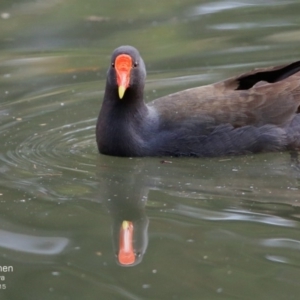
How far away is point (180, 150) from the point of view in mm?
7133

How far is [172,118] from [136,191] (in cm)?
96

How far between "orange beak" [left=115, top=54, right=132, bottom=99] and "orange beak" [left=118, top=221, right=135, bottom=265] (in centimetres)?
150

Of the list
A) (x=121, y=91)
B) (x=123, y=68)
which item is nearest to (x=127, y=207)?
(x=121, y=91)

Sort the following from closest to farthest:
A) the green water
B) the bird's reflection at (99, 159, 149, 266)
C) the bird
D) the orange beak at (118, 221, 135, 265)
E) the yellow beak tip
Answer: the green water, the orange beak at (118, 221, 135, 265), the bird's reflection at (99, 159, 149, 266), the yellow beak tip, the bird

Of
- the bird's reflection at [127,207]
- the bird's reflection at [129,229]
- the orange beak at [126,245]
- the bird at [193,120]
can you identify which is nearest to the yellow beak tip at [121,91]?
the bird at [193,120]

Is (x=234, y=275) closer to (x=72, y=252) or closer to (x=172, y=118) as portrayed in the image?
(x=72, y=252)

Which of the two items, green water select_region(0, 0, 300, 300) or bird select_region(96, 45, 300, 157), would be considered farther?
bird select_region(96, 45, 300, 157)

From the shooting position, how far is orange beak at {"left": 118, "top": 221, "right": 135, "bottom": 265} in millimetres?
5293

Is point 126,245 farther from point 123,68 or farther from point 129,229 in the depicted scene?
point 123,68

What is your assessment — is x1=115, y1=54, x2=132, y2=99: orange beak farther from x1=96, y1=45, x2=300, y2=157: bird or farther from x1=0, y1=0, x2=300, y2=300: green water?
x1=0, y1=0, x2=300, y2=300: green water

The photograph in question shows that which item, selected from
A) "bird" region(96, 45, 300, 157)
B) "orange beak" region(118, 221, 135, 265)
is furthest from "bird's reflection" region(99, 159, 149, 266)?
"bird" region(96, 45, 300, 157)

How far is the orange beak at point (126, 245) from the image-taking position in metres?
Result: 5.29

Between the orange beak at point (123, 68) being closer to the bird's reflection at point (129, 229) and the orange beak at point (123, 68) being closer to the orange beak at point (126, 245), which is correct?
the bird's reflection at point (129, 229)

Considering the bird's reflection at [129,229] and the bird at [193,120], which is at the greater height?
the bird at [193,120]
